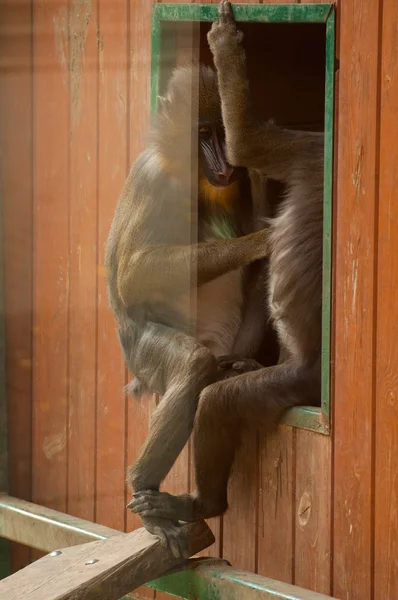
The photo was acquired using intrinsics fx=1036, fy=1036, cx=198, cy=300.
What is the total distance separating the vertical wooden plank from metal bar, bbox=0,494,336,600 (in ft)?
0.67

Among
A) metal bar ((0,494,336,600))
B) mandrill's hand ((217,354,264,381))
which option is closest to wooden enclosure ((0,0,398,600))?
metal bar ((0,494,336,600))

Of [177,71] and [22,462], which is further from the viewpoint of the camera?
[22,462]

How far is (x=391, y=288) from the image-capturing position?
3258 millimetres

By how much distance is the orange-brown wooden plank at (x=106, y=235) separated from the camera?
410cm

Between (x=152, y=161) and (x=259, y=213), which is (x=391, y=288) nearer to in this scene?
(x=259, y=213)

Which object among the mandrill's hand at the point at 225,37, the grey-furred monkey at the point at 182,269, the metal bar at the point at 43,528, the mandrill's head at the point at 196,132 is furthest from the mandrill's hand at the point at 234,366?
the mandrill's hand at the point at 225,37

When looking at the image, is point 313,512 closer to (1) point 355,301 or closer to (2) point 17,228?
(1) point 355,301

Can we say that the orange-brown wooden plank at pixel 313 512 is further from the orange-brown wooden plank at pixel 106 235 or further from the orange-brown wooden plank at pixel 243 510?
the orange-brown wooden plank at pixel 106 235

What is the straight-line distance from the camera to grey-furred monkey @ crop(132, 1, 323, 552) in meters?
3.56

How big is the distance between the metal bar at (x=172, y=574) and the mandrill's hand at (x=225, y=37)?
5.90 feet

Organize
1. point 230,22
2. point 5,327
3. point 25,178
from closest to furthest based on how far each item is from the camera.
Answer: point 230,22
point 25,178
point 5,327

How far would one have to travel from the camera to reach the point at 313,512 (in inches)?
142

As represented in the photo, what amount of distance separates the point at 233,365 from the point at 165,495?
0.55 meters

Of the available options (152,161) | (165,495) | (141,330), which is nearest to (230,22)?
(152,161)
